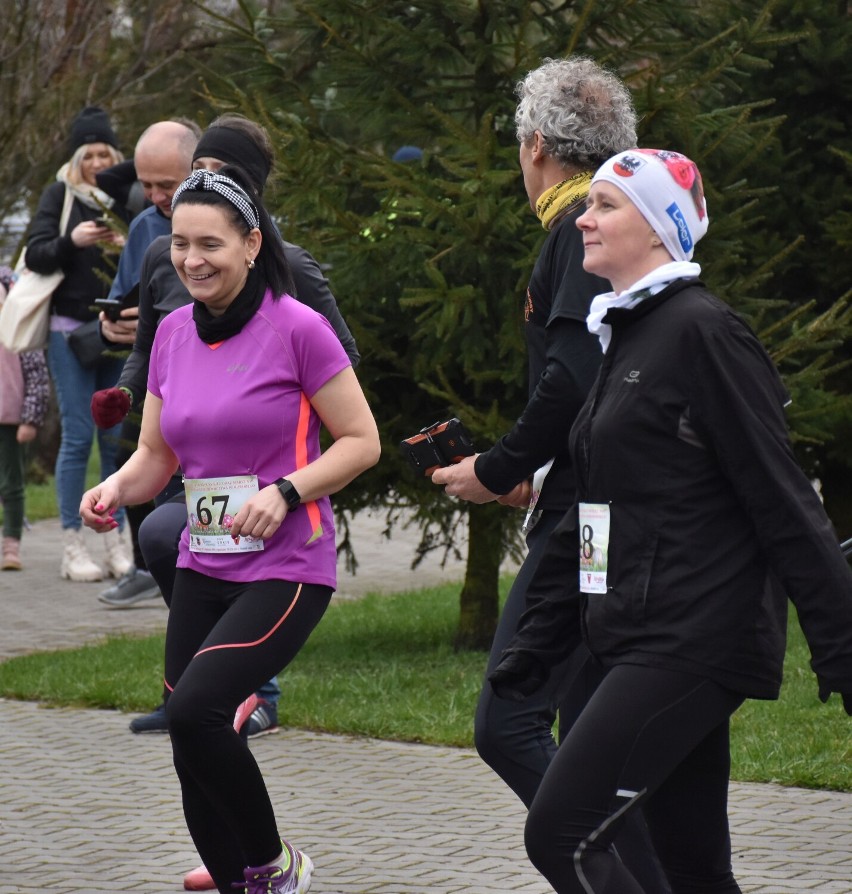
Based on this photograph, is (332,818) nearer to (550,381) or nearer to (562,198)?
(550,381)

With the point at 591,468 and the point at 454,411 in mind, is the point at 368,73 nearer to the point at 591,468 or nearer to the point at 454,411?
the point at 454,411

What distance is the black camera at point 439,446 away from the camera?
418 centimetres

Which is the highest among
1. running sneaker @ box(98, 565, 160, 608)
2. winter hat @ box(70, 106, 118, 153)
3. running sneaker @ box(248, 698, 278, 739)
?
winter hat @ box(70, 106, 118, 153)

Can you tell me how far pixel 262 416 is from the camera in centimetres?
427

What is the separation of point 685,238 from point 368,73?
4.57 m

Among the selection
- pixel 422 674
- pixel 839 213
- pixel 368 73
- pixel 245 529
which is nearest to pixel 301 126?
A: pixel 368 73

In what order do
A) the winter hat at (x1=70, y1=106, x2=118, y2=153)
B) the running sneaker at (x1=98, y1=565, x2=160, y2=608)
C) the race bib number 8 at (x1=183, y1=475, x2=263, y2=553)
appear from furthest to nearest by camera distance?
the running sneaker at (x1=98, y1=565, x2=160, y2=608)
the winter hat at (x1=70, y1=106, x2=118, y2=153)
the race bib number 8 at (x1=183, y1=475, x2=263, y2=553)

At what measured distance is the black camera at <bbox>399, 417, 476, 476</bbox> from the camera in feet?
13.7

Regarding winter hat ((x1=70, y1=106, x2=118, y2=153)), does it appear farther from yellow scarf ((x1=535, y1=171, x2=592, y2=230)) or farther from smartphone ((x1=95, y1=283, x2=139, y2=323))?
yellow scarf ((x1=535, y1=171, x2=592, y2=230))

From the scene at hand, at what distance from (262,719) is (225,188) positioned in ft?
9.76

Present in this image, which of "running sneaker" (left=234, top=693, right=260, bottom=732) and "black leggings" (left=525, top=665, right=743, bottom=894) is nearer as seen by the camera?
"black leggings" (left=525, top=665, right=743, bottom=894)

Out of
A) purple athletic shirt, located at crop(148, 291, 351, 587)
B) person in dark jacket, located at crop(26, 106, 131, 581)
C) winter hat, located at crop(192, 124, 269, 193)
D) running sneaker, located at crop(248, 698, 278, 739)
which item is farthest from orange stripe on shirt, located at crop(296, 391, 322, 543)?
person in dark jacket, located at crop(26, 106, 131, 581)

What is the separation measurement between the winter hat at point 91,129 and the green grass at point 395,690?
267 centimetres

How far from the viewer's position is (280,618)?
4.24 metres
